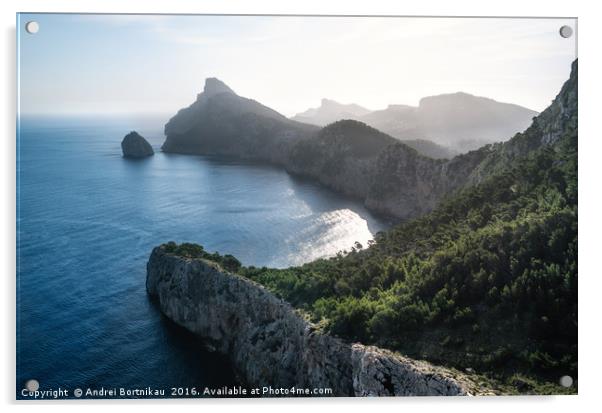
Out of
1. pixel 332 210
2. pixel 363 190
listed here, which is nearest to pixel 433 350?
pixel 332 210

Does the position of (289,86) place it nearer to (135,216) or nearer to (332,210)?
(135,216)

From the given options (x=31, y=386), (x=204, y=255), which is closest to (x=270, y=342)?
(x=31, y=386)

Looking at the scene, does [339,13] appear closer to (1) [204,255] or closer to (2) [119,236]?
(1) [204,255]

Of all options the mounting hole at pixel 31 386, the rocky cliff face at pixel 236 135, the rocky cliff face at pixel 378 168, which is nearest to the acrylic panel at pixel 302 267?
the mounting hole at pixel 31 386

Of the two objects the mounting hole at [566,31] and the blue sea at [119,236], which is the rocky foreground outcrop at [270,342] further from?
the mounting hole at [566,31]

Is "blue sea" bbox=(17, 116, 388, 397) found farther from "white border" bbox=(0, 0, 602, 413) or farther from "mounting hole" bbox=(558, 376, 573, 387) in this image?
"mounting hole" bbox=(558, 376, 573, 387)

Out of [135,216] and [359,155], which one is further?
[359,155]

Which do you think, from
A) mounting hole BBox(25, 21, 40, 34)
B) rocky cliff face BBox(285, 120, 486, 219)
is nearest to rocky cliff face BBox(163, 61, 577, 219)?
rocky cliff face BBox(285, 120, 486, 219)
